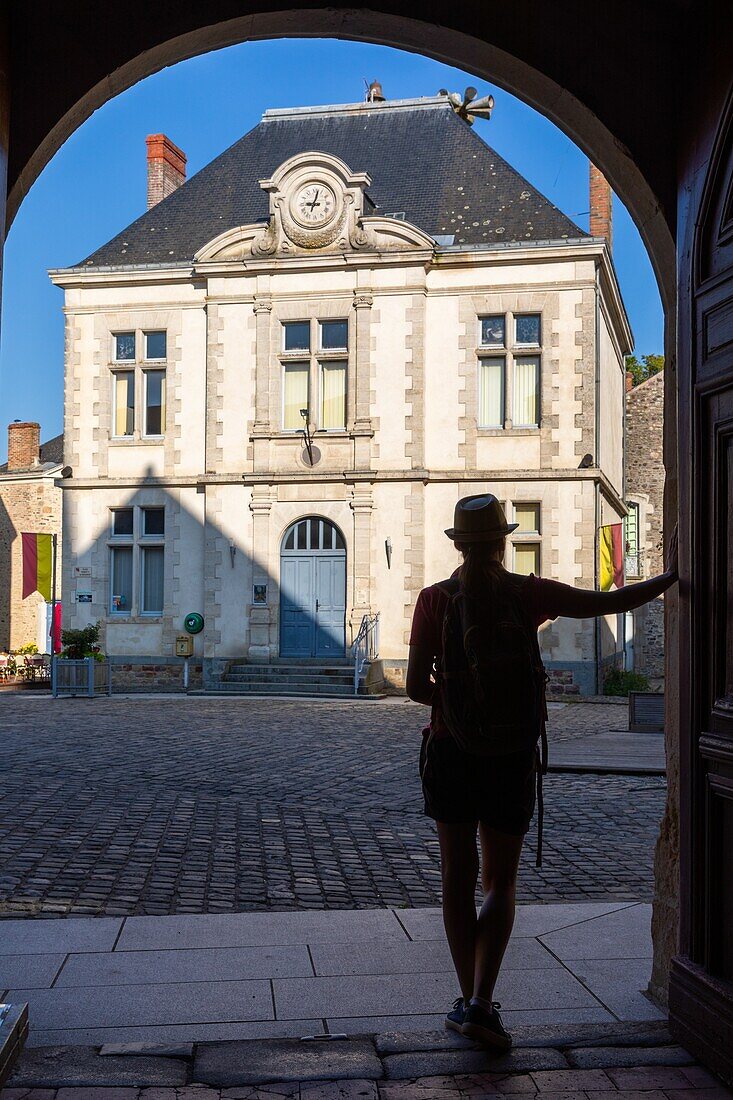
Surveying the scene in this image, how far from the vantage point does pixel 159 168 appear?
27.6 metres

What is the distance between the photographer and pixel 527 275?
74.1ft

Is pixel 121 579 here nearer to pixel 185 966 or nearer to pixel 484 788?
pixel 185 966

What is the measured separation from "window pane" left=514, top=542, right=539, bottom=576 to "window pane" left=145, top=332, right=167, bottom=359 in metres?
8.27

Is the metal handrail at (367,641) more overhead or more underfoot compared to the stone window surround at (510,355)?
more underfoot

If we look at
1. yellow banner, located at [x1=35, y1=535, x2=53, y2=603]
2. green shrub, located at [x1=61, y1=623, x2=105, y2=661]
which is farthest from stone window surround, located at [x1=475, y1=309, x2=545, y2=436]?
yellow banner, located at [x1=35, y1=535, x2=53, y2=603]

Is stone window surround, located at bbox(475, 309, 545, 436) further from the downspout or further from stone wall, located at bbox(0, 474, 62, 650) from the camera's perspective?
stone wall, located at bbox(0, 474, 62, 650)

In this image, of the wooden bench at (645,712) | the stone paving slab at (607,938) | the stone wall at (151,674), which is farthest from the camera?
the stone wall at (151,674)

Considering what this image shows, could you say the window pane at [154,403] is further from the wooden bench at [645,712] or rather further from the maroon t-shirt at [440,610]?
the maroon t-shirt at [440,610]

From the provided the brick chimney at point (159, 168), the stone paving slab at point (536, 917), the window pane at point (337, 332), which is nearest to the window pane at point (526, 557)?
the window pane at point (337, 332)

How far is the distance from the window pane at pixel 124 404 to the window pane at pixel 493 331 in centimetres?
729

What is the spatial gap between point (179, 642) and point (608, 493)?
9.23 metres

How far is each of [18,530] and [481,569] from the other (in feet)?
105

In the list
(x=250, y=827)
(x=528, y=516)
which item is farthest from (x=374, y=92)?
(x=250, y=827)

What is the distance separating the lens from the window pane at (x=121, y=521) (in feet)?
79.8
